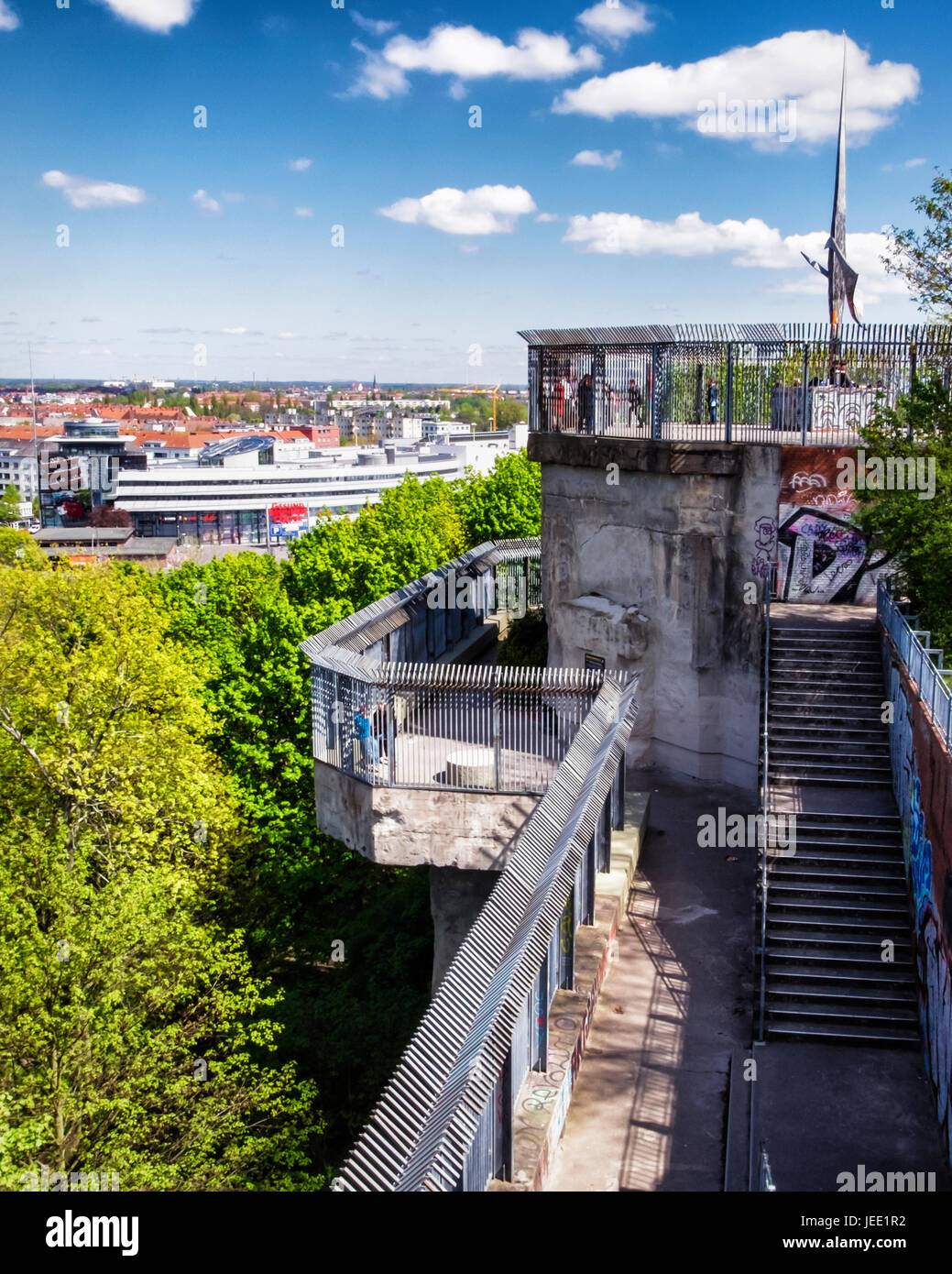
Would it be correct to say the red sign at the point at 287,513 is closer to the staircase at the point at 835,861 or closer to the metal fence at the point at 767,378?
the metal fence at the point at 767,378

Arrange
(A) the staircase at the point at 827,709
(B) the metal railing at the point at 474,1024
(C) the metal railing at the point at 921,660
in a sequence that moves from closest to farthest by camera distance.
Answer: (B) the metal railing at the point at 474,1024 → (C) the metal railing at the point at 921,660 → (A) the staircase at the point at 827,709

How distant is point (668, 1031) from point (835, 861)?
4795 mm

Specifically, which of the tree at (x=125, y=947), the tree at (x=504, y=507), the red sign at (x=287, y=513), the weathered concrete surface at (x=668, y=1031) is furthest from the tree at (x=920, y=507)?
the red sign at (x=287, y=513)

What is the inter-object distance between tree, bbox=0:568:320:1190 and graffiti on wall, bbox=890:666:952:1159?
11.8 m

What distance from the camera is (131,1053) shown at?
69.7ft

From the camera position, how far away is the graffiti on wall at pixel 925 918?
12617 mm

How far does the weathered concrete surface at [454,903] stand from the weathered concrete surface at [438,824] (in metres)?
0.86

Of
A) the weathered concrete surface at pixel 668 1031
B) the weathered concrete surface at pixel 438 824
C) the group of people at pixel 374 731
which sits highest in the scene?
the group of people at pixel 374 731

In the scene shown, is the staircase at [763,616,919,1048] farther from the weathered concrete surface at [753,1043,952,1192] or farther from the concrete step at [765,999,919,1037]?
the weathered concrete surface at [753,1043,952,1192]

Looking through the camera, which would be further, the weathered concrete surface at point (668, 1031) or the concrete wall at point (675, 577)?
the concrete wall at point (675, 577)

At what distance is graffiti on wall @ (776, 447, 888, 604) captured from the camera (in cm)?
2138

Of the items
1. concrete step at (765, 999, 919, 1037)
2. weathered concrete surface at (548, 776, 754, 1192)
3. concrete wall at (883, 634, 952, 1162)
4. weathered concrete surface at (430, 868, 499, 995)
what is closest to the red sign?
weathered concrete surface at (430, 868, 499, 995)
